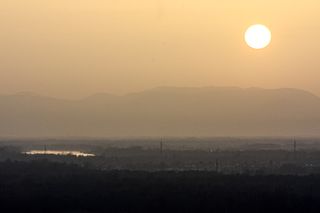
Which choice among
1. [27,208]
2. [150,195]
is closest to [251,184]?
[150,195]

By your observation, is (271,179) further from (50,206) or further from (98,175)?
(50,206)

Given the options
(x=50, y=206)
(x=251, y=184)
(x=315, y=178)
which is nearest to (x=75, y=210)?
(x=50, y=206)

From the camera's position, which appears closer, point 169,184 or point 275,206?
point 275,206

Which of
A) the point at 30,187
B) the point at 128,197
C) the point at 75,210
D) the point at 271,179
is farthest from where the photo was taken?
the point at 271,179

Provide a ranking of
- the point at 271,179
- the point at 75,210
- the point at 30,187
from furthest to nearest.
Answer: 1. the point at 271,179
2. the point at 30,187
3. the point at 75,210

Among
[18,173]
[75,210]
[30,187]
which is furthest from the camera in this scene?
[18,173]

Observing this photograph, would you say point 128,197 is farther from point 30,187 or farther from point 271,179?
point 271,179
